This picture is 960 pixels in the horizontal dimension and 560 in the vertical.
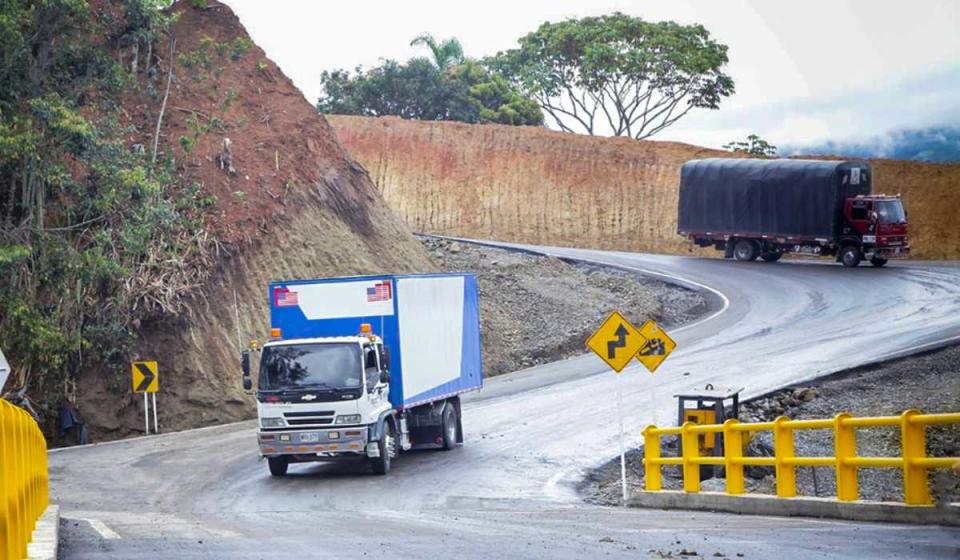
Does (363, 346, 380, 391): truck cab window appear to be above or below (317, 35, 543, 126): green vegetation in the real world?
below

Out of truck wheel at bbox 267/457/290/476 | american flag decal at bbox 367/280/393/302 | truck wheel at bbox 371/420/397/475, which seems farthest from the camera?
american flag decal at bbox 367/280/393/302

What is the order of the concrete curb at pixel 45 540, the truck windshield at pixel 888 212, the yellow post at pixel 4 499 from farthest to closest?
the truck windshield at pixel 888 212
the concrete curb at pixel 45 540
the yellow post at pixel 4 499

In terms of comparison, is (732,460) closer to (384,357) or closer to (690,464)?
(690,464)

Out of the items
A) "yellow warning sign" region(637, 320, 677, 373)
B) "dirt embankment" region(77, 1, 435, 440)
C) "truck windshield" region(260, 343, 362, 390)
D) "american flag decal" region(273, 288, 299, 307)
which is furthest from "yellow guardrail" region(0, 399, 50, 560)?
"dirt embankment" region(77, 1, 435, 440)

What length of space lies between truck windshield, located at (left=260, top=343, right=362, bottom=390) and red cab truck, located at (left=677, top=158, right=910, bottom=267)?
33939mm

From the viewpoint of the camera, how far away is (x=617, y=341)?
67.9ft

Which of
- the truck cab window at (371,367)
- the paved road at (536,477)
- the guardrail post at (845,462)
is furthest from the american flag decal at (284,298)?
the guardrail post at (845,462)

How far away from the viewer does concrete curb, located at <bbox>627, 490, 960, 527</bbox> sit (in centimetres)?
1349

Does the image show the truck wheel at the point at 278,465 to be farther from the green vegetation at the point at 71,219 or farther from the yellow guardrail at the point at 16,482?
the yellow guardrail at the point at 16,482

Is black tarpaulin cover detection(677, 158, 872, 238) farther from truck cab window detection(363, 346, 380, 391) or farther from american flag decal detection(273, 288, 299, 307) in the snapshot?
truck cab window detection(363, 346, 380, 391)

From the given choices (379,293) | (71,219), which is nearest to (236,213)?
(71,219)

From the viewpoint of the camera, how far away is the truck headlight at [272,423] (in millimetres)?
22920

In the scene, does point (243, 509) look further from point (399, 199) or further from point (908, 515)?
point (399, 199)

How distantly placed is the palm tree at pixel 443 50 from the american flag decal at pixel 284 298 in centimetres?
6911
